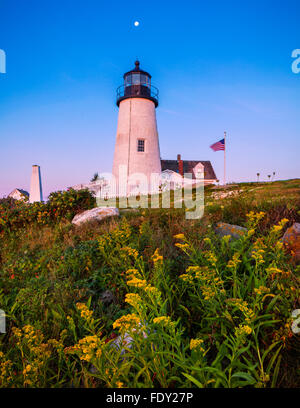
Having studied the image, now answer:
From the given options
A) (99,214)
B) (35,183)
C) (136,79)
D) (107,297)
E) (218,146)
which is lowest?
(107,297)

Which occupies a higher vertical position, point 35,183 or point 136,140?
point 136,140

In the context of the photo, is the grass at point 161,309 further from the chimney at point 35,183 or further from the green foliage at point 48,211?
the chimney at point 35,183

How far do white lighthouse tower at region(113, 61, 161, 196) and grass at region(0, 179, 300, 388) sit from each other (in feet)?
49.2

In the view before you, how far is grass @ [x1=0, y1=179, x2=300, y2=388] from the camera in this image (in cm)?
180

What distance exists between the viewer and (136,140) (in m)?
21.2

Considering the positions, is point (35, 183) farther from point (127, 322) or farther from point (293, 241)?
point (127, 322)

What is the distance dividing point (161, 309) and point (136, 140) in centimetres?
2018

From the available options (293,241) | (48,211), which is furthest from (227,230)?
(48,211)

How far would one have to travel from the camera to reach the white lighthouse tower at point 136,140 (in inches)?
829

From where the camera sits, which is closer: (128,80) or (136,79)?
(136,79)

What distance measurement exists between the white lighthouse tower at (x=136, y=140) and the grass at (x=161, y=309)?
49.2ft

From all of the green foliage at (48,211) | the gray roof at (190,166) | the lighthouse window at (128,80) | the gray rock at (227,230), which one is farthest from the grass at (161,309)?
the gray roof at (190,166)
